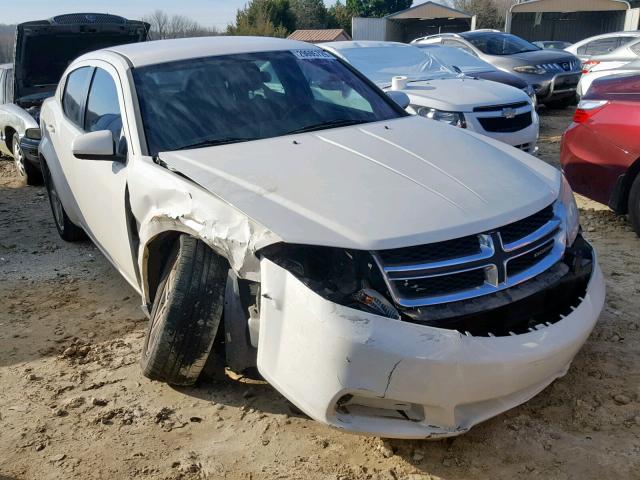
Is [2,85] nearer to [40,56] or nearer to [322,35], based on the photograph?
[40,56]

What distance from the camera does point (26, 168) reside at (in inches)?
302

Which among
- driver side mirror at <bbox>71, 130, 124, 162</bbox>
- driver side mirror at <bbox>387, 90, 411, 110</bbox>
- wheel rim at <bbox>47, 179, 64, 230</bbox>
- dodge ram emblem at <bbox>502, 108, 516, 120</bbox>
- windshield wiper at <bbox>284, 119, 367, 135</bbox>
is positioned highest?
driver side mirror at <bbox>387, 90, 411, 110</bbox>

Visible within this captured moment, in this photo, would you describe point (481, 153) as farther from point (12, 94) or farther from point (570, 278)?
point (12, 94)

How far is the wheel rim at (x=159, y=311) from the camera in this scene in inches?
113

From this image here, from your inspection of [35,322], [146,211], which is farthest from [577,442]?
[35,322]

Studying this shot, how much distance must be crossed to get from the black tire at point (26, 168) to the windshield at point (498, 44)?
27.8 feet

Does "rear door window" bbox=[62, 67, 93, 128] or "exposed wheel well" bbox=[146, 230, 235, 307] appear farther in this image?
"rear door window" bbox=[62, 67, 93, 128]

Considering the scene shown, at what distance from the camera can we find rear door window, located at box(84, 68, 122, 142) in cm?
361

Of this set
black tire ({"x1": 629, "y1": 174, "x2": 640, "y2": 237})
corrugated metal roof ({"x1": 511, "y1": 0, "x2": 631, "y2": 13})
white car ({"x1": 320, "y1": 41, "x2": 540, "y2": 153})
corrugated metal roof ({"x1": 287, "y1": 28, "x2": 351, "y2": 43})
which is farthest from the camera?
corrugated metal roof ({"x1": 287, "y1": 28, "x2": 351, "y2": 43})

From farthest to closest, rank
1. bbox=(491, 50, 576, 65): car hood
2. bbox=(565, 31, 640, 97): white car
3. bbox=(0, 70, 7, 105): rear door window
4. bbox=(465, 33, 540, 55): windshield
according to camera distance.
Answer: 1. bbox=(465, 33, 540, 55): windshield
2. bbox=(491, 50, 576, 65): car hood
3. bbox=(565, 31, 640, 97): white car
4. bbox=(0, 70, 7, 105): rear door window

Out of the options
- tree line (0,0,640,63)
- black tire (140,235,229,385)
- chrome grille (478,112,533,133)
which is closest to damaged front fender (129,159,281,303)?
black tire (140,235,229,385)

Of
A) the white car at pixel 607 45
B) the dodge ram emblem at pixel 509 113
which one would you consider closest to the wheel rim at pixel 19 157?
the dodge ram emblem at pixel 509 113

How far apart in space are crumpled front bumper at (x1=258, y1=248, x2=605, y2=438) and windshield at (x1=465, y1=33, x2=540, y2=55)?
10.8 meters

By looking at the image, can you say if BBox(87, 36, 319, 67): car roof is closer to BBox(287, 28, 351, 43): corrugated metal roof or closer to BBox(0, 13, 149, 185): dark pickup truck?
BBox(0, 13, 149, 185): dark pickup truck
